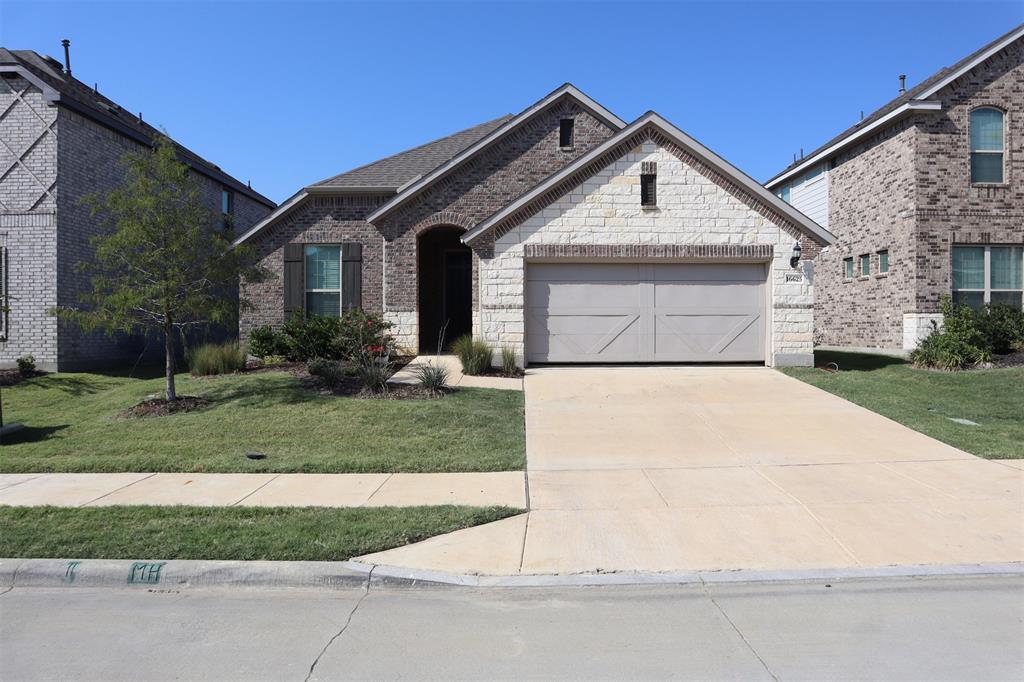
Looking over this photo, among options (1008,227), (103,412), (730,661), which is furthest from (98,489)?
(1008,227)

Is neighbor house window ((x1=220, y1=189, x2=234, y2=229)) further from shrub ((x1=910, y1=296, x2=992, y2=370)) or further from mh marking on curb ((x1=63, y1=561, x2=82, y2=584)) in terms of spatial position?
shrub ((x1=910, y1=296, x2=992, y2=370))

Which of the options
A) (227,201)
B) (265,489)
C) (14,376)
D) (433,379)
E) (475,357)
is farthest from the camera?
(227,201)

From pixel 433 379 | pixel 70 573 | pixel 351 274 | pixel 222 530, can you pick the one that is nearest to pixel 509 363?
pixel 433 379

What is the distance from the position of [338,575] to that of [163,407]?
7.82 meters

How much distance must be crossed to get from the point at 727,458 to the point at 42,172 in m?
16.4

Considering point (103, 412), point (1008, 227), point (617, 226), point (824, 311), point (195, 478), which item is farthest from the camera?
point (824, 311)

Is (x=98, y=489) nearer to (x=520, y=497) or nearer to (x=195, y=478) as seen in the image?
(x=195, y=478)

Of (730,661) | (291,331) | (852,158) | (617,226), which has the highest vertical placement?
(852,158)

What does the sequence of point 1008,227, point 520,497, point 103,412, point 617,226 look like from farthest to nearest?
point 1008,227 → point 617,226 → point 103,412 → point 520,497

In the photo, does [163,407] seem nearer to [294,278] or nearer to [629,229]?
[294,278]

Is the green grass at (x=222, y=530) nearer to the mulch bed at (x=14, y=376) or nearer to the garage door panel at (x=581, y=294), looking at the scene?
the garage door panel at (x=581, y=294)

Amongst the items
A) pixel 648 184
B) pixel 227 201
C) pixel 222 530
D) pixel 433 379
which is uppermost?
pixel 227 201

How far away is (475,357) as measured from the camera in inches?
557

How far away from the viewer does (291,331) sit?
15.5 metres
